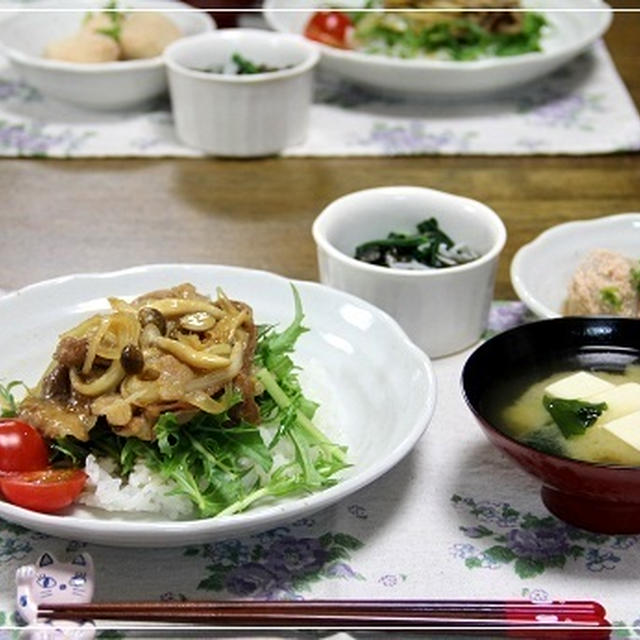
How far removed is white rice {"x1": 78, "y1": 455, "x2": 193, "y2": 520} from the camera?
141 centimetres

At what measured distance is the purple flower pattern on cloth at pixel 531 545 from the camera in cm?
142

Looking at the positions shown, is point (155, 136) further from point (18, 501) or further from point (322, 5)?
point (18, 501)

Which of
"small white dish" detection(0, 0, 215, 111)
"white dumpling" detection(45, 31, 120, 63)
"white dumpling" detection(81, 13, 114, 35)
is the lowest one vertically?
"small white dish" detection(0, 0, 215, 111)

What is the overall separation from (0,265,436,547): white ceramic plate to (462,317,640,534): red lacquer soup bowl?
0.07 meters

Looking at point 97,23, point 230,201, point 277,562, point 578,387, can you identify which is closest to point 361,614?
point 277,562

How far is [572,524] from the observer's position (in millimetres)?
1473

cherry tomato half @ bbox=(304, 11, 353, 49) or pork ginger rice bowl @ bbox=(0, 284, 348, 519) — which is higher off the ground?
pork ginger rice bowl @ bbox=(0, 284, 348, 519)

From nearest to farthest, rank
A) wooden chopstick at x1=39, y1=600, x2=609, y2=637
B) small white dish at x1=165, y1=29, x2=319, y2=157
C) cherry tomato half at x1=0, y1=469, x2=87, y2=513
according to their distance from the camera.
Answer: wooden chopstick at x1=39, y1=600, x2=609, y2=637
cherry tomato half at x1=0, y1=469, x2=87, y2=513
small white dish at x1=165, y1=29, x2=319, y2=157

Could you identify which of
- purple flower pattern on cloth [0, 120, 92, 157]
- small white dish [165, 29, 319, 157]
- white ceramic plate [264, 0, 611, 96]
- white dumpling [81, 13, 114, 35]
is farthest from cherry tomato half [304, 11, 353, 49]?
purple flower pattern on cloth [0, 120, 92, 157]

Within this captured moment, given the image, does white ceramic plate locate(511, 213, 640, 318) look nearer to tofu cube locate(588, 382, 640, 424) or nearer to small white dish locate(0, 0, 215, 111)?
tofu cube locate(588, 382, 640, 424)

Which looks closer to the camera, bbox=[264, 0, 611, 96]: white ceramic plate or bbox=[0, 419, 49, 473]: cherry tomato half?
bbox=[0, 419, 49, 473]: cherry tomato half

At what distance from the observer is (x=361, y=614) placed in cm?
127

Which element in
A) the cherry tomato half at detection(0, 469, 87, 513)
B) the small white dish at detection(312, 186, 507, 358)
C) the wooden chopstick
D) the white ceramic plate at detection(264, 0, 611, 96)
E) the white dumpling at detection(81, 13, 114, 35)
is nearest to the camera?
the wooden chopstick

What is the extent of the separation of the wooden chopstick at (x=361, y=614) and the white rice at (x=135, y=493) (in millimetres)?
146
